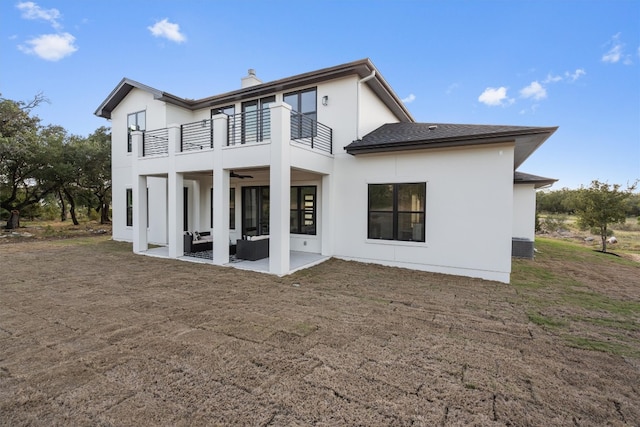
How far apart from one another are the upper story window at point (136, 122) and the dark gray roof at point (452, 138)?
1020 cm

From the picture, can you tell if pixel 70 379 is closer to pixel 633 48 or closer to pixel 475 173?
pixel 475 173

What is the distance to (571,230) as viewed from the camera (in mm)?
25844

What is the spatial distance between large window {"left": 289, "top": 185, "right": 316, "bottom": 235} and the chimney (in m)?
5.24

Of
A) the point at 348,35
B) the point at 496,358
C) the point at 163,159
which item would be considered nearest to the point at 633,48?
the point at 348,35

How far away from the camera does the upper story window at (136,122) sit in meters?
13.4

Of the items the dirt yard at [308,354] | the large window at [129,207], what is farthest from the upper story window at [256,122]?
the large window at [129,207]

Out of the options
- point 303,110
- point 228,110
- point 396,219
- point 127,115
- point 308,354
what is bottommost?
point 308,354

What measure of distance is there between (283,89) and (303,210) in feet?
15.2

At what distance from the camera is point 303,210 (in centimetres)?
1107

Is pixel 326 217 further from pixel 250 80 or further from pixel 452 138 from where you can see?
pixel 250 80

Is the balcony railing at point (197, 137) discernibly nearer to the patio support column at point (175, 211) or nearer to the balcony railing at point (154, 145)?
the balcony railing at point (154, 145)

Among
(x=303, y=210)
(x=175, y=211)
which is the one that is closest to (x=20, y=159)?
(x=175, y=211)

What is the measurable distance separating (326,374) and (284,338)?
1088 millimetres

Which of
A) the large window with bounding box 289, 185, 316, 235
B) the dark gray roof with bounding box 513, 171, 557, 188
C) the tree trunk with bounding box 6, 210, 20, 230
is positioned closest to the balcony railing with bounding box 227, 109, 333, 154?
the large window with bounding box 289, 185, 316, 235
